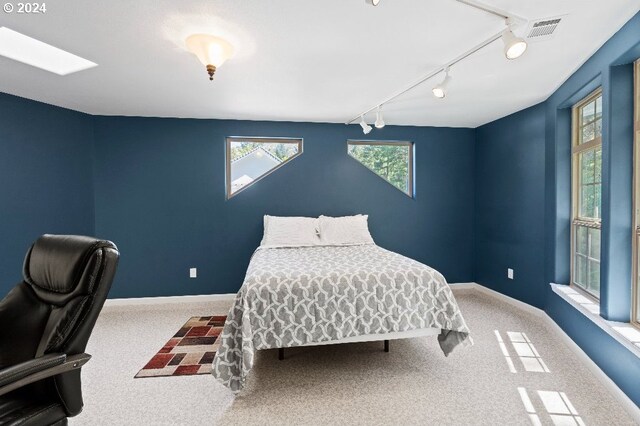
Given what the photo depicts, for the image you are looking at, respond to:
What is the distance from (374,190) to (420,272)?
2.09 metres

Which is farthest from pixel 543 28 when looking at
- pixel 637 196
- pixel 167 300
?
pixel 167 300

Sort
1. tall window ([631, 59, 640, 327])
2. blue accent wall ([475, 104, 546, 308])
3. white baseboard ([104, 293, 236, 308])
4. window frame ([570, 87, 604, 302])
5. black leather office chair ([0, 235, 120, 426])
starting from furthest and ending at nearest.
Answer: white baseboard ([104, 293, 236, 308]) → blue accent wall ([475, 104, 546, 308]) → window frame ([570, 87, 604, 302]) → tall window ([631, 59, 640, 327]) → black leather office chair ([0, 235, 120, 426])

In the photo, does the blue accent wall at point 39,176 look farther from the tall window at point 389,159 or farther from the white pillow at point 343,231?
the tall window at point 389,159

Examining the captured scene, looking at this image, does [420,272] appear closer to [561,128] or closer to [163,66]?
[561,128]

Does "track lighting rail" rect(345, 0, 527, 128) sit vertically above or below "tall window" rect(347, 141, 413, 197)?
above

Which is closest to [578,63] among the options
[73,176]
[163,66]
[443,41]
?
[443,41]

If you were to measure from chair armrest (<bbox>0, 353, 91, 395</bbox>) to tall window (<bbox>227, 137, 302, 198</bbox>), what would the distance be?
2975mm

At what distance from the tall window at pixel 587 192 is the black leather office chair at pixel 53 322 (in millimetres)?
3444

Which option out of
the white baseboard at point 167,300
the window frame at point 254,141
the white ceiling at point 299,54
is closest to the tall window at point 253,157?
the window frame at point 254,141

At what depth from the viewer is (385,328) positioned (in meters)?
2.36

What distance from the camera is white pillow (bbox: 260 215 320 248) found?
3752 millimetres

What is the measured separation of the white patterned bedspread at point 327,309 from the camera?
84.7 inches

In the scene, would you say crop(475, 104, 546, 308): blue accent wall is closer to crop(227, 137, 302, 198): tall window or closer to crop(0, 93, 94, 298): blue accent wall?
crop(227, 137, 302, 198): tall window

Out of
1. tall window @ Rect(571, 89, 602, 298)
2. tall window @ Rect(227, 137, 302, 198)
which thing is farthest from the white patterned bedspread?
tall window @ Rect(227, 137, 302, 198)
